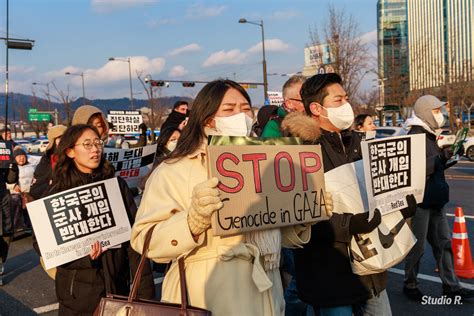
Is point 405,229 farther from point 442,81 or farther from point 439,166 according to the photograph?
point 442,81

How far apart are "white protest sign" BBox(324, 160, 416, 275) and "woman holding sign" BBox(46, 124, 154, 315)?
1.29 metres

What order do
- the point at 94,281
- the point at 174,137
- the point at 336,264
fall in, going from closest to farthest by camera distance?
1. the point at 336,264
2. the point at 94,281
3. the point at 174,137

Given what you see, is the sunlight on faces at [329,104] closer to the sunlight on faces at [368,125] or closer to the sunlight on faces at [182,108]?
the sunlight on faces at [368,125]

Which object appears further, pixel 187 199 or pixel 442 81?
pixel 442 81

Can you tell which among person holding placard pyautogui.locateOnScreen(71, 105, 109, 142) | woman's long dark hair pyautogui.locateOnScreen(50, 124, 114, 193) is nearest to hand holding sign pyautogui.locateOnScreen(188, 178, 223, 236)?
woman's long dark hair pyautogui.locateOnScreen(50, 124, 114, 193)

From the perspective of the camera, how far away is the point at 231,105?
2.51 meters

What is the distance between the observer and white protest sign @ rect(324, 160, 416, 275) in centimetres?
303

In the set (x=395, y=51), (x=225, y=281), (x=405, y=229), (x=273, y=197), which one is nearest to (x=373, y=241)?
(x=405, y=229)

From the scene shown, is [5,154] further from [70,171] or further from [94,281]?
[94,281]

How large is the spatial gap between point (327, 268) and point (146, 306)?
1.31 meters

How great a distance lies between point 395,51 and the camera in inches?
1737

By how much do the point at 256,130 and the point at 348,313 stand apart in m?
3.37

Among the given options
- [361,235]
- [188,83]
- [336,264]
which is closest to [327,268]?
[336,264]

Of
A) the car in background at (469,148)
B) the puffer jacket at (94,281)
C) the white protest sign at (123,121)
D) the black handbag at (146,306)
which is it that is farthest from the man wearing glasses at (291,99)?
the car in background at (469,148)
